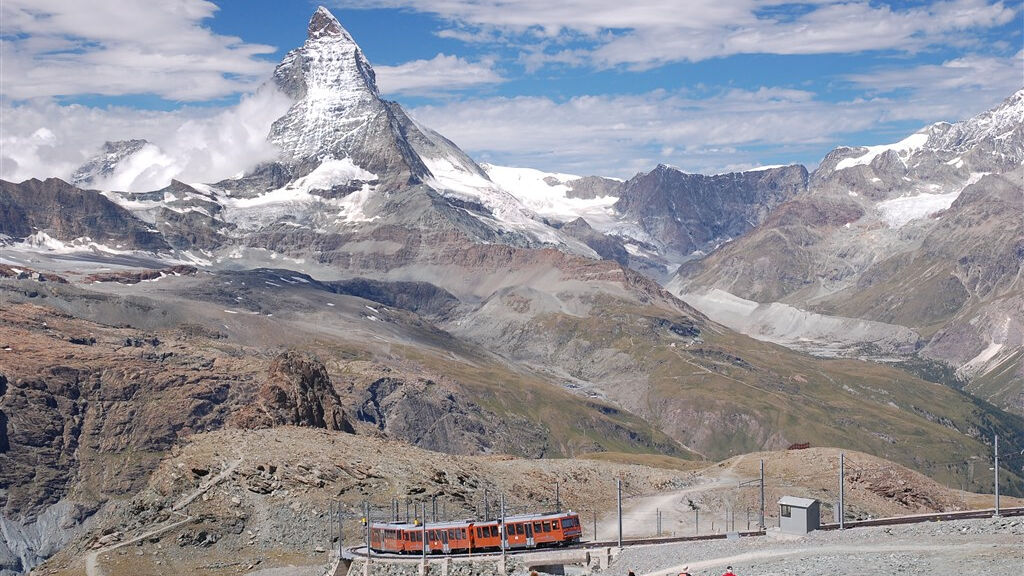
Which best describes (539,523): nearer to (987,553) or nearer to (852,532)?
(852,532)

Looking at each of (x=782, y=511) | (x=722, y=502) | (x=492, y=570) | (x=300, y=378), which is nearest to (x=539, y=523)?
(x=492, y=570)

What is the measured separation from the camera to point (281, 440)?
12244 cm

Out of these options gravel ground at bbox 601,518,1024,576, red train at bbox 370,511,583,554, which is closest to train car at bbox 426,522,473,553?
red train at bbox 370,511,583,554

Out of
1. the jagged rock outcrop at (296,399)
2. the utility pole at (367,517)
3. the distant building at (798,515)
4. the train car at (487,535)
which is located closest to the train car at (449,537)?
the train car at (487,535)

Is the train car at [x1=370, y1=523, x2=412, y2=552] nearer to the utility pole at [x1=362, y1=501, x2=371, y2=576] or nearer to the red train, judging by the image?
the red train

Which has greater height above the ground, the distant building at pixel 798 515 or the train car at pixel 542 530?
the distant building at pixel 798 515

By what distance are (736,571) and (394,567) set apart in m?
27.7

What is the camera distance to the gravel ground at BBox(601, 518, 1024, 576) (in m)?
66.9

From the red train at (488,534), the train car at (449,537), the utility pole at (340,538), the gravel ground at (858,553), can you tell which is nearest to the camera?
the gravel ground at (858,553)

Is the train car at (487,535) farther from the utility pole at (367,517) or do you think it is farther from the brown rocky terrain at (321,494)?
the brown rocky terrain at (321,494)

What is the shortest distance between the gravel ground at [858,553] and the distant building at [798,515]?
1.36 meters

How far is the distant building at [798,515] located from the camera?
8606cm

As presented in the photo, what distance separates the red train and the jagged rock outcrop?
60.7m

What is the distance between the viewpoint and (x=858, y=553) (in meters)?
72.8
